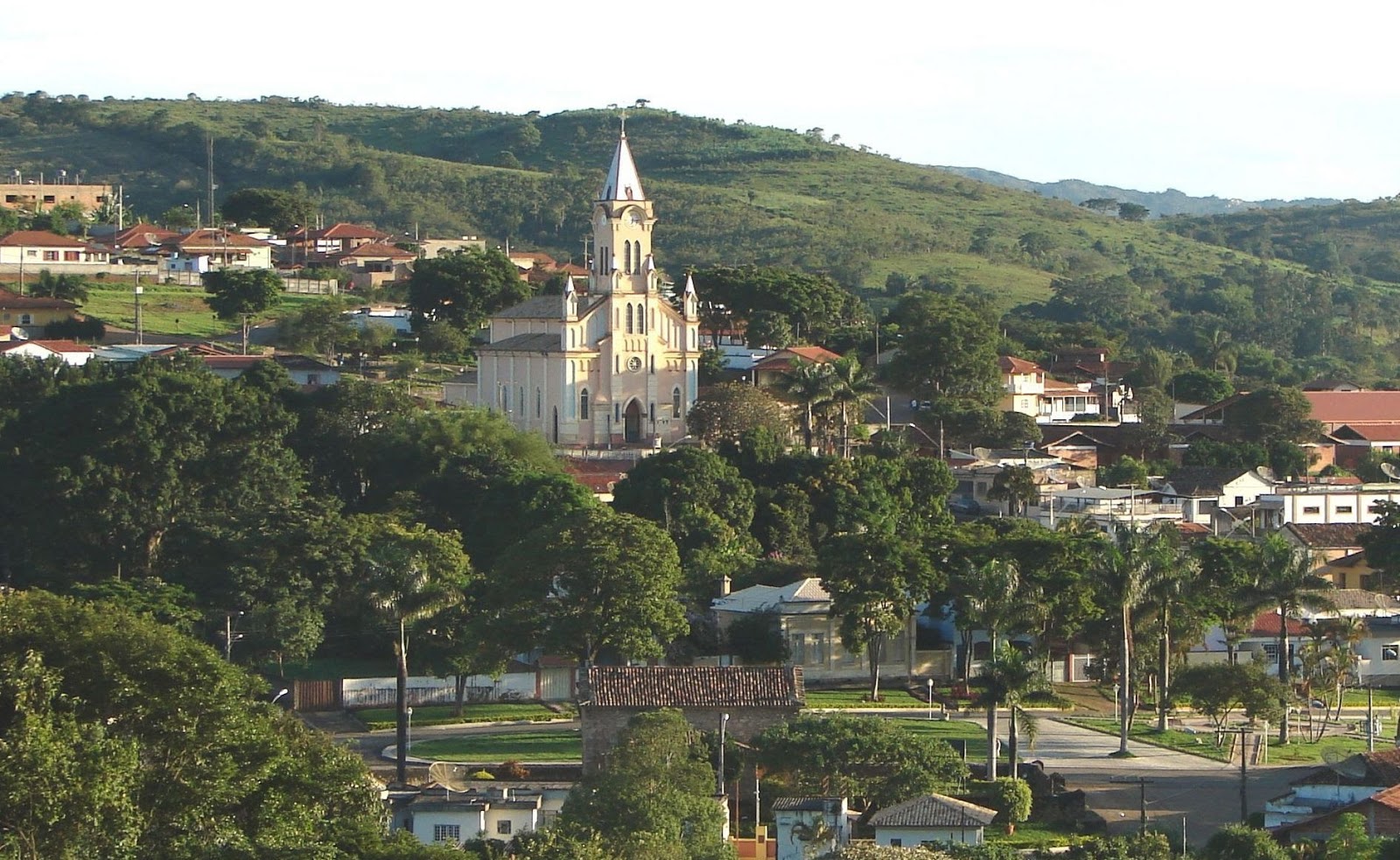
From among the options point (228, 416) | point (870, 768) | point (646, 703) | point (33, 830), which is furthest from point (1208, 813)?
point (228, 416)

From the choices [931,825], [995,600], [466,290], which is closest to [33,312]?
[466,290]

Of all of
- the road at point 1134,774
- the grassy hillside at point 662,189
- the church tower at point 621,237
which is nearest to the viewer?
the road at point 1134,774

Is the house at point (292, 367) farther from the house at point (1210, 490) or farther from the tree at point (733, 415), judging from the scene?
the house at point (1210, 490)

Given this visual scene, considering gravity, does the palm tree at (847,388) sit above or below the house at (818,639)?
above

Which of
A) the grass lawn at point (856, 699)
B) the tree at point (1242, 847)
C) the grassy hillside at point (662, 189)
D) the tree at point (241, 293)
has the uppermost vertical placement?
the grassy hillside at point (662, 189)

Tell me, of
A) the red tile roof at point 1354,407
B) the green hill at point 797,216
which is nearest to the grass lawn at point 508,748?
the red tile roof at point 1354,407

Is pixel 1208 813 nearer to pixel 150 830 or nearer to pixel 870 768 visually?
pixel 870 768

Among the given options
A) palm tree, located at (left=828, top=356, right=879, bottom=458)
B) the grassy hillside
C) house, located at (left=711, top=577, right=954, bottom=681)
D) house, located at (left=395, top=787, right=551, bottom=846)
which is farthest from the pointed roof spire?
the grassy hillside
